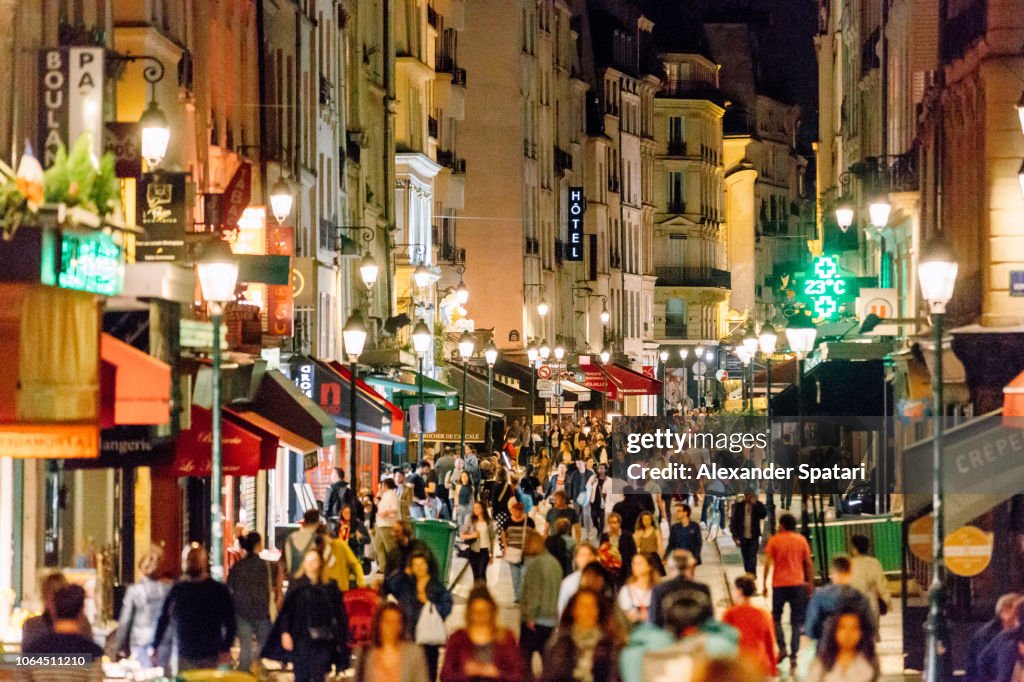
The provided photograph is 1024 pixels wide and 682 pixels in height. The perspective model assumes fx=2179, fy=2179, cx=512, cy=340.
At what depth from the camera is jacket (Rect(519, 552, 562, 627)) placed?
1931cm

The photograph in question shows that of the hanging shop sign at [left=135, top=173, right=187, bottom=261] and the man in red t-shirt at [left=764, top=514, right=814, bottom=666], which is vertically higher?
the hanging shop sign at [left=135, top=173, right=187, bottom=261]

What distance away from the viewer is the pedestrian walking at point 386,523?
2516 centimetres

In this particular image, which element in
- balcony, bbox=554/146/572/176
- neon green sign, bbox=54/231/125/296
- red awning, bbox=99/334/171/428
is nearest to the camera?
neon green sign, bbox=54/231/125/296

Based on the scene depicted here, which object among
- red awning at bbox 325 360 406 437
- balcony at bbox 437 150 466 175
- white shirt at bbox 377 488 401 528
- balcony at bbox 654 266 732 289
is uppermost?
balcony at bbox 654 266 732 289

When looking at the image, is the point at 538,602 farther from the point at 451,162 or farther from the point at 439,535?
the point at 451,162

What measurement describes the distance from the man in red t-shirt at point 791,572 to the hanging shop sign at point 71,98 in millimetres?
8222

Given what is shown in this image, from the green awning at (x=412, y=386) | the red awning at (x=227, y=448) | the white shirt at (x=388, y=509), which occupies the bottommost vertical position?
the white shirt at (x=388, y=509)

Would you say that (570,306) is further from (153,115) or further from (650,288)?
(153,115)

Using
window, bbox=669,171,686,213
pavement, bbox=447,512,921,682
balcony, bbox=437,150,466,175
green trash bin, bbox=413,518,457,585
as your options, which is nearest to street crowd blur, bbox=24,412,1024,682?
pavement, bbox=447,512,921,682

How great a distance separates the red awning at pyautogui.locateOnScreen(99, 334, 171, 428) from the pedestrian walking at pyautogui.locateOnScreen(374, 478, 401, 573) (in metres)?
3.14

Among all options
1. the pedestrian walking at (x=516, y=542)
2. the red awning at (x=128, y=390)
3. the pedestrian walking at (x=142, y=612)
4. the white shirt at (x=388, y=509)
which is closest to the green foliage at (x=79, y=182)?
the red awning at (x=128, y=390)

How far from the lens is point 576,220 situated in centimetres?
8800

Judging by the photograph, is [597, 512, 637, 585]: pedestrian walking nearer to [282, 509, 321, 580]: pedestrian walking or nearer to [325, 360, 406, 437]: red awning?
[282, 509, 321, 580]: pedestrian walking

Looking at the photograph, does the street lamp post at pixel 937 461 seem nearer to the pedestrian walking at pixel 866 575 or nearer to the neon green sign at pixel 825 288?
the pedestrian walking at pixel 866 575
